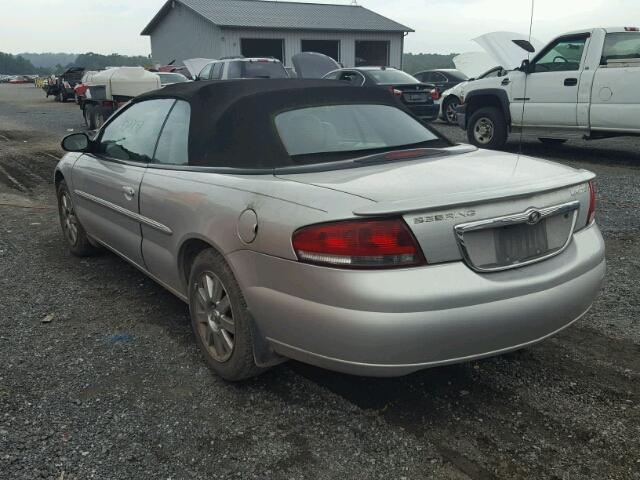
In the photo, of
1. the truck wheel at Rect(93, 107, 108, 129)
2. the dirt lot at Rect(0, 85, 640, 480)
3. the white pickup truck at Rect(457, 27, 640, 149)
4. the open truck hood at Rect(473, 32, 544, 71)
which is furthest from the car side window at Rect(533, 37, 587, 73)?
the truck wheel at Rect(93, 107, 108, 129)

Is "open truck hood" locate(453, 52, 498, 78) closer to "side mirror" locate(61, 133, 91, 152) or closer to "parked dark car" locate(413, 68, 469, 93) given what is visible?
"parked dark car" locate(413, 68, 469, 93)

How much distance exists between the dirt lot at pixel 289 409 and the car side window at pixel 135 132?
3.53 ft

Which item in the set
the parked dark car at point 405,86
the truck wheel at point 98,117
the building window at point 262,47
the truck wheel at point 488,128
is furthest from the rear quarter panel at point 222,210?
the building window at point 262,47

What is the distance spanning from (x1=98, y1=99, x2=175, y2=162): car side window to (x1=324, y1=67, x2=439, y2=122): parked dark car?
10.1 metres

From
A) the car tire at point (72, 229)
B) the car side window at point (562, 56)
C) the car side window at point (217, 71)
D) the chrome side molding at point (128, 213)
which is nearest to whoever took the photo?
the chrome side molding at point (128, 213)

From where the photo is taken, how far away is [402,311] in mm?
2336

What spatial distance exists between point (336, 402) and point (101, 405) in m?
1.16

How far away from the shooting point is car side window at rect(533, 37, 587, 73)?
934 centimetres

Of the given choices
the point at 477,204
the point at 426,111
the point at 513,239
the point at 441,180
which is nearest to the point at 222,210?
the point at 441,180

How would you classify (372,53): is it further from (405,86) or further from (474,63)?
(474,63)

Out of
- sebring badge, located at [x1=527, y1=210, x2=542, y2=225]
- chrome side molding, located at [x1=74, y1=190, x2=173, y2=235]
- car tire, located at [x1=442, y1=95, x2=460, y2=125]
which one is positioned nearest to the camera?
sebring badge, located at [x1=527, y1=210, x2=542, y2=225]

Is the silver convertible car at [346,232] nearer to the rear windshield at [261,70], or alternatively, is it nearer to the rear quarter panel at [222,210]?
the rear quarter panel at [222,210]

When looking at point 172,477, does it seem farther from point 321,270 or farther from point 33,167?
point 33,167

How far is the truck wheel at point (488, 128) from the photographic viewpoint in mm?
10727
